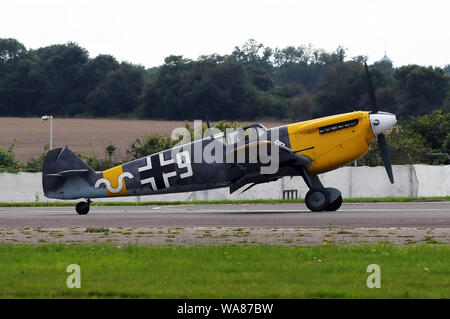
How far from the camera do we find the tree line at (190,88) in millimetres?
45812

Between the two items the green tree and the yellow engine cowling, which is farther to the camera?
the green tree

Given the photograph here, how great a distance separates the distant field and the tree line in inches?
48.4

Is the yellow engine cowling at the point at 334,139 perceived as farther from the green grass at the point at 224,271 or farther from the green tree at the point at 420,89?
the green tree at the point at 420,89

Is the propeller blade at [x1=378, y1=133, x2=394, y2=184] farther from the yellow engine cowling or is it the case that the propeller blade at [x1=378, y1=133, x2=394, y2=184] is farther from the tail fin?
the tail fin

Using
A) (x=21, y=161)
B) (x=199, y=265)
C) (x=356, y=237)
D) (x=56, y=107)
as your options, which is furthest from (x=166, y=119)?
(x=199, y=265)

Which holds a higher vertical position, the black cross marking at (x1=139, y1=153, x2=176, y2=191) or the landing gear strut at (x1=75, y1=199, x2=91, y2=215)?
the black cross marking at (x1=139, y1=153, x2=176, y2=191)

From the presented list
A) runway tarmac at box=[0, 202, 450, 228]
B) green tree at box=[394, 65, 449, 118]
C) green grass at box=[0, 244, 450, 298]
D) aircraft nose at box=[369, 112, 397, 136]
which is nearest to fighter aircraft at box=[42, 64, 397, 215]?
aircraft nose at box=[369, 112, 397, 136]

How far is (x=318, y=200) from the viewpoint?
2216 centimetres

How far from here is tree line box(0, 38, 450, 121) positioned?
4581cm
